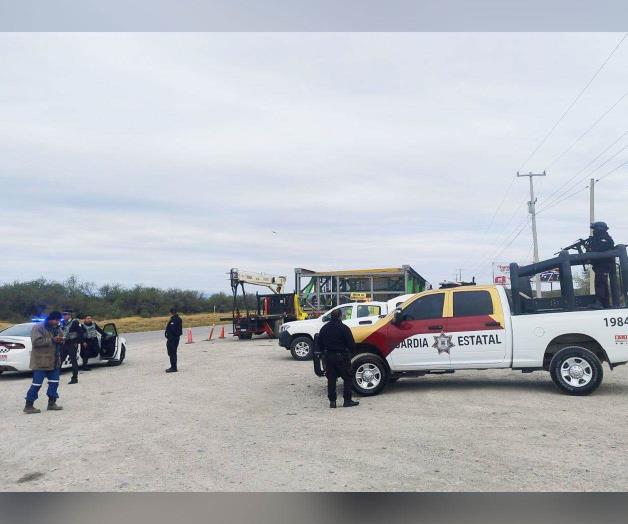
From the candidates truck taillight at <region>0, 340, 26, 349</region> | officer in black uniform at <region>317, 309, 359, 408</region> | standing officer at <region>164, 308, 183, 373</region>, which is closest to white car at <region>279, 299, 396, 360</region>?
standing officer at <region>164, 308, 183, 373</region>

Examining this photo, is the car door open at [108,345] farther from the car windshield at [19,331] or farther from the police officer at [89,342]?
the car windshield at [19,331]

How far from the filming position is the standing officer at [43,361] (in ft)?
32.4

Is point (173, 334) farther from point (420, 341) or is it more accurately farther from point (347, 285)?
point (347, 285)

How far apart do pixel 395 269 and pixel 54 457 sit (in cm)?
2012

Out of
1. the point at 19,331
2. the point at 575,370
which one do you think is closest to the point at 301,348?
the point at 19,331

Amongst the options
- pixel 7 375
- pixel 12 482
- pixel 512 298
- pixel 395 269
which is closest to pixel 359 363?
pixel 512 298

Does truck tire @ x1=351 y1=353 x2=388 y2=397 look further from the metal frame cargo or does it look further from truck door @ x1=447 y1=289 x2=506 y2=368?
the metal frame cargo

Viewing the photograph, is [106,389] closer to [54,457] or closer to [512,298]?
[54,457]

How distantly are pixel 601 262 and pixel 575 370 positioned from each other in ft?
7.11

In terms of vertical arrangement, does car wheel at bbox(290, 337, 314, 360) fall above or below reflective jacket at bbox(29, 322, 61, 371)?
below

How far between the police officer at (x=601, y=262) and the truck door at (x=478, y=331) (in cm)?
191

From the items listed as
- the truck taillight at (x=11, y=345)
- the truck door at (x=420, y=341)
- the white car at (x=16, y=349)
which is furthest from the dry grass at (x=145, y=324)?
the truck door at (x=420, y=341)

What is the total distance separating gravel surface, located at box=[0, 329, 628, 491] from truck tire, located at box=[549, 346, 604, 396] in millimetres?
230

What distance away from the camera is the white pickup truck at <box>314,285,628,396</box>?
1012 centimetres
